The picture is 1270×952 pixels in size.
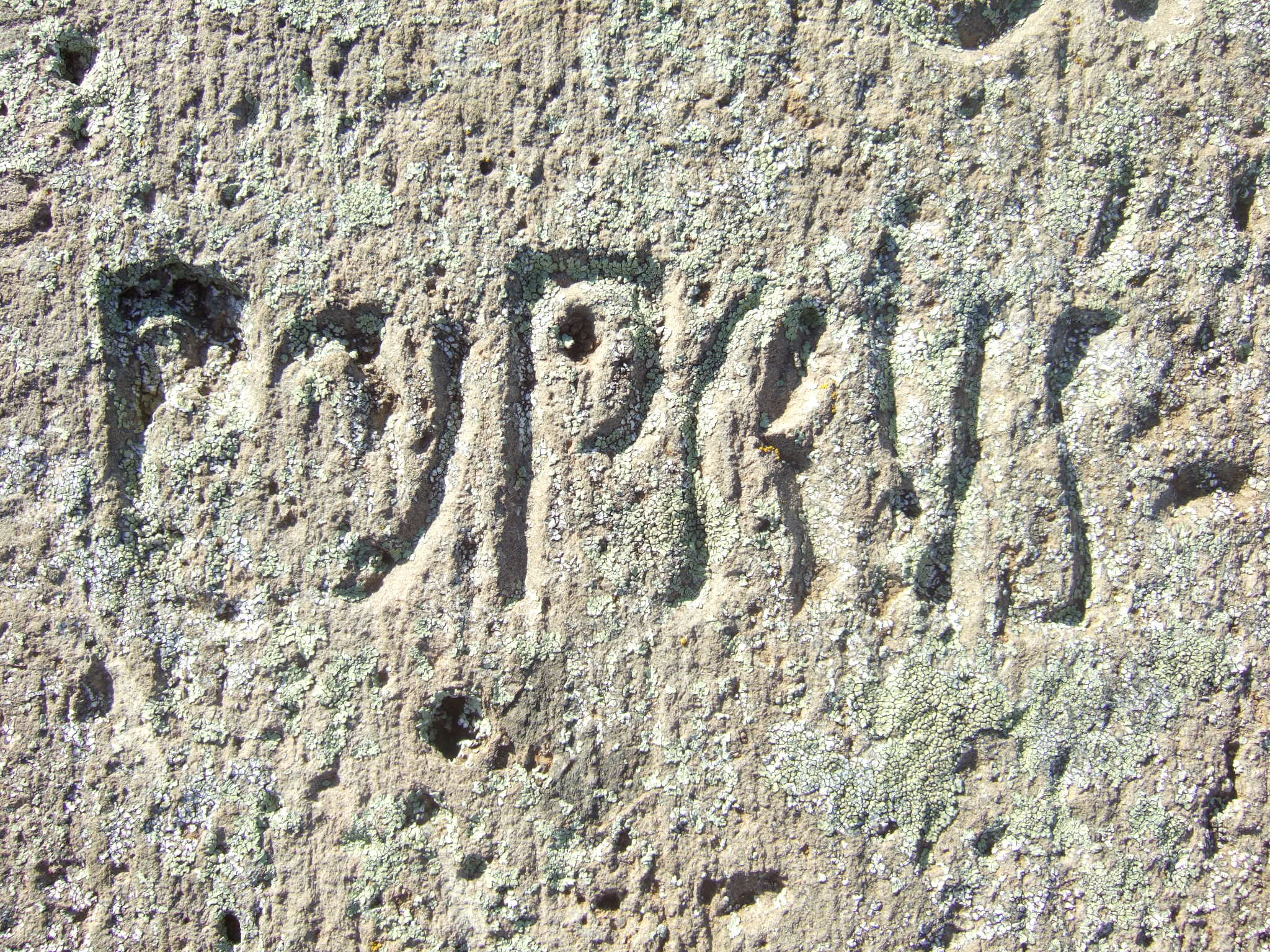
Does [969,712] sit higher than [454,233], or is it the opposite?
[454,233]

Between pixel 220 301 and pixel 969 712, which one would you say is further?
pixel 220 301

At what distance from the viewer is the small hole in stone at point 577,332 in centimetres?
135

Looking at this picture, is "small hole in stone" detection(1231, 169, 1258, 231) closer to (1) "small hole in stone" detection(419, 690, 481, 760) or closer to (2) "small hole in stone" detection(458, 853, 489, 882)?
(1) "small hole in stone" detection(419, 690, 481, 760)

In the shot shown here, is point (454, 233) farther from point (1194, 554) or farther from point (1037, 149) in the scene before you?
point (1194, 554)

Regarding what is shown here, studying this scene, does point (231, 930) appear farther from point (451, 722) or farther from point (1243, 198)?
point (1243, 198)

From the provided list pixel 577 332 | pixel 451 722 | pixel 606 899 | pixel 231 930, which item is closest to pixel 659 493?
pixel 577 332

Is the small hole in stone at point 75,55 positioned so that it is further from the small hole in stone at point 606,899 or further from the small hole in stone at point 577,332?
the small hole in stone at point 606,899

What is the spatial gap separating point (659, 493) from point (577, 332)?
0.95ft

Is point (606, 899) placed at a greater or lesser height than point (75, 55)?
lesser

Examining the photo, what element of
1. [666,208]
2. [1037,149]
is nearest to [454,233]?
[666,208]

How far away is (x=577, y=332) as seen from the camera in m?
1.37

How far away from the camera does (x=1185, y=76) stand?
4.30ft

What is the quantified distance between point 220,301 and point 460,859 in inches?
37.9

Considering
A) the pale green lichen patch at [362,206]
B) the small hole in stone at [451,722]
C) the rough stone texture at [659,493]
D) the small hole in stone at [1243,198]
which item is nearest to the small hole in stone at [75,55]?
the rough stone texture at [659,493]
